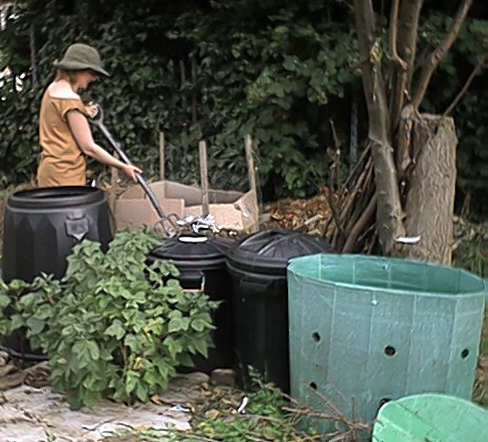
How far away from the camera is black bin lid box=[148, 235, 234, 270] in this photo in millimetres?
3736

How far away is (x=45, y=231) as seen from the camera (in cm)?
391

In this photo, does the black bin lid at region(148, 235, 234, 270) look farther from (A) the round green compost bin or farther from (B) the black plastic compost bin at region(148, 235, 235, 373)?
(A) the round green compost bin

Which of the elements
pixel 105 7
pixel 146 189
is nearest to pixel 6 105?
pixel 105 7

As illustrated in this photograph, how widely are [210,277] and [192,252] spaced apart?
5.6 inches

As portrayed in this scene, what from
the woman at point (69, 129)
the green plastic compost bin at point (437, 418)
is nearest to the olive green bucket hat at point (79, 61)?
the woman at point (69, 129)

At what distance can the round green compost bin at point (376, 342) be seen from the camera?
2850 mm

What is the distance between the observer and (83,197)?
13.1ft

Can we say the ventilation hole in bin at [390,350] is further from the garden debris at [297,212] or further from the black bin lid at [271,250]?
the garden debris at [297,212]

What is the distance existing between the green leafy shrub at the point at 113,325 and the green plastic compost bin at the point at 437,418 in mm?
955

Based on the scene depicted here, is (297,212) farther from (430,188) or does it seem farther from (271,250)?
(271,250)

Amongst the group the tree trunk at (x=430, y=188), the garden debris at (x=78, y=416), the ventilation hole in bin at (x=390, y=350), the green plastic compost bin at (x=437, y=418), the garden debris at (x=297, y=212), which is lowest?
the garden debris at (x=78, y=416)

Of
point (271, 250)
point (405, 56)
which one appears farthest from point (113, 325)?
point (405, 56)

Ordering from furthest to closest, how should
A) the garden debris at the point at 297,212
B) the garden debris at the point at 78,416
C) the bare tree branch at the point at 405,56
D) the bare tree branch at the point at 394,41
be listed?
the garden debris at the point at 297,212 < the bare tree branch at the point at 405,56 < the bare tree branch at the point at 394,41 < the garden debris at the point at 78,416

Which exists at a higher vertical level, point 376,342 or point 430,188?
point 430,188
